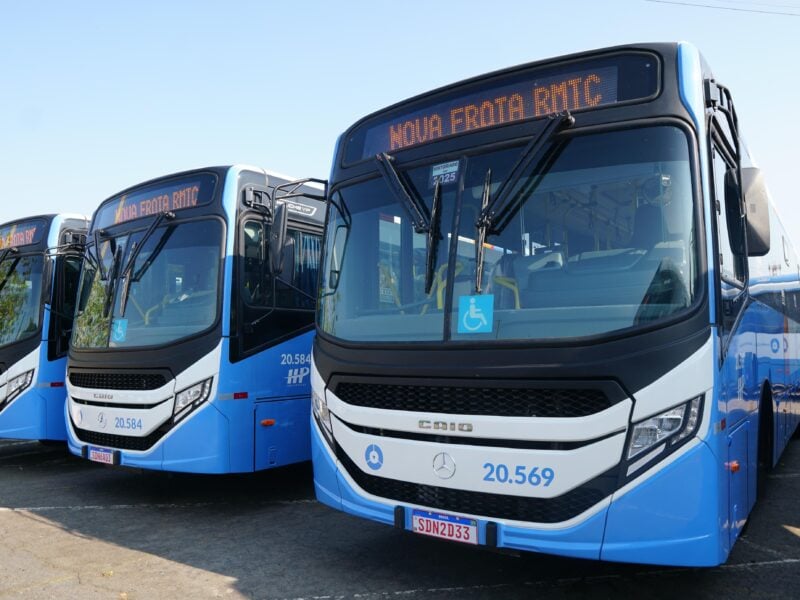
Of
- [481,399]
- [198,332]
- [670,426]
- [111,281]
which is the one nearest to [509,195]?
[481,399]

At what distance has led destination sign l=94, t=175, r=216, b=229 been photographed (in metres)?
6.81

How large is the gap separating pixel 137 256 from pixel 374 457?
3.84m

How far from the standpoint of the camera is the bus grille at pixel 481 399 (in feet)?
12.1

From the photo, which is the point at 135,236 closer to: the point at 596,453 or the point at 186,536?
the point at 186,536

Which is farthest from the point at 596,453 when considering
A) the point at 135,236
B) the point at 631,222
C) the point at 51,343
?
the point at 51,343

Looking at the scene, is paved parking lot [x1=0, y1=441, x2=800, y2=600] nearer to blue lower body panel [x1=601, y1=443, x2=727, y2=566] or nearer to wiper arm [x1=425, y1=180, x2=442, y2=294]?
blue lower body panel [x1=601, y1=443, x2=727, y2=566]

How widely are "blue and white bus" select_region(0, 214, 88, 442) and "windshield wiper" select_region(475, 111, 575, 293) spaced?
19.6 ft

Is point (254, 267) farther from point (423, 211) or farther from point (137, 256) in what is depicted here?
point (423, 211)

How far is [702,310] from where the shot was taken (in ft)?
11.9

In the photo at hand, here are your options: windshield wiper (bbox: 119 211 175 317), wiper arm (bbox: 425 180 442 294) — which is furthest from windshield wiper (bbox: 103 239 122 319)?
wiper arm (bbox: 425 180 442 294)

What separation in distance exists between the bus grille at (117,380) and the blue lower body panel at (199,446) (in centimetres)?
48

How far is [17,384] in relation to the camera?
28.0 feet

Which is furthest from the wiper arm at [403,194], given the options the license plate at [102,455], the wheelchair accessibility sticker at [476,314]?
the license plate at [102,455]

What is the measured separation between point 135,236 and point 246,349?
1.80 meters
